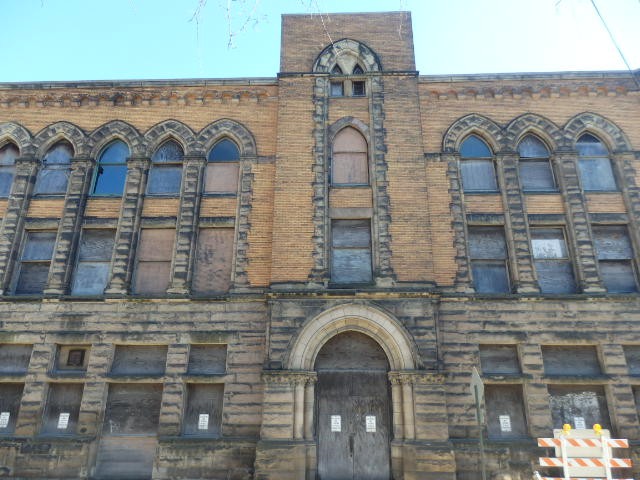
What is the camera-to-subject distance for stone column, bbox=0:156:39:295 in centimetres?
1405

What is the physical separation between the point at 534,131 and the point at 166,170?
492 inches

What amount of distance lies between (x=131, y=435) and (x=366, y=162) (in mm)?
Result: 10557

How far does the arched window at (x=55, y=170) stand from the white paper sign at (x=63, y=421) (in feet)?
23.2

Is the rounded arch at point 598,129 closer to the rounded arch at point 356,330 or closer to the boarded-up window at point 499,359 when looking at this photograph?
the boarded-up window at point 499,359

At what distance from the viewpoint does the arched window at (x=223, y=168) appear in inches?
590

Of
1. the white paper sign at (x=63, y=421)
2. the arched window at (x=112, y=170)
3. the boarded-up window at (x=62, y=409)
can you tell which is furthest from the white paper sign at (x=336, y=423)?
the arched window at (x=112, y=170)

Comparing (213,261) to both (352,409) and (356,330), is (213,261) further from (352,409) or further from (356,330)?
(352,409)

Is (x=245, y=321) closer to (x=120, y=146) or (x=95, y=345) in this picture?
(x=95, y=345)

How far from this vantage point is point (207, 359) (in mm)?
13008

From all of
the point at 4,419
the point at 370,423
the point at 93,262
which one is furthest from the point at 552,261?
the point at 4,419

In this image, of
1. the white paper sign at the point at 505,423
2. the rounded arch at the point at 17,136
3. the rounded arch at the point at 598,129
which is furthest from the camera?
the rounded arch at the point at 17,136

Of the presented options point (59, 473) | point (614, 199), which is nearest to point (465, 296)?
point (614, 199)

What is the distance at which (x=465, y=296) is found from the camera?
1294cm

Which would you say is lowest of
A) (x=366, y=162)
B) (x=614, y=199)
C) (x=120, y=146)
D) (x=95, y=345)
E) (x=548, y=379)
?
(x=548, y=379)
